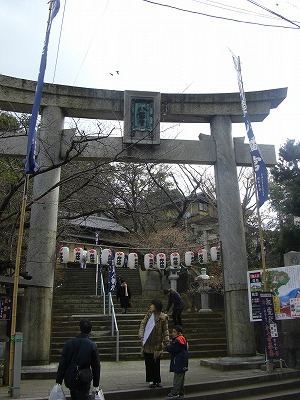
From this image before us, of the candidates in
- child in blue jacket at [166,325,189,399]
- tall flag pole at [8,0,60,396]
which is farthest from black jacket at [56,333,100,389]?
tall flag pole at [8,0,60,396]

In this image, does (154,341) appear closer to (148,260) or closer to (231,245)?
(231,245)

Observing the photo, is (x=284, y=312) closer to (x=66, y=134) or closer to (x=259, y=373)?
(x=259, y=373)

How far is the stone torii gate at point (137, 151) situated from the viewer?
9.41 metres

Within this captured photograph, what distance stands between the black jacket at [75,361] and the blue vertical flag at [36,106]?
367cm

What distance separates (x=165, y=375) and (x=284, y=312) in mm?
3038

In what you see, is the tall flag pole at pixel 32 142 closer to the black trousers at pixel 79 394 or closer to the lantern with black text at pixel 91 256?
the black trousers at pixel 79 394

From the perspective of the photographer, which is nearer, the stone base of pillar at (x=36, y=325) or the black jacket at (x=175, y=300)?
the stone base of pillar at (x=36, y=325)

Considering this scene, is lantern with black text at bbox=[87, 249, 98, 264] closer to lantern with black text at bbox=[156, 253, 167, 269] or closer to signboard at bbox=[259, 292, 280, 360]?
lantern with black text at bbox=[156, 253, 167, 269]

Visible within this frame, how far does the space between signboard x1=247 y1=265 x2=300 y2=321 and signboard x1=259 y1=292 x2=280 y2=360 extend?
0.27 m

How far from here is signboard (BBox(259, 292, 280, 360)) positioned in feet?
29.0

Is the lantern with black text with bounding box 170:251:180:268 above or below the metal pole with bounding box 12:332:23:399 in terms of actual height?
above

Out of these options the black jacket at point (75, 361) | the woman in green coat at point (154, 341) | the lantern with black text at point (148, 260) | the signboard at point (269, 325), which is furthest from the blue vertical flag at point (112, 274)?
the black jacket at point (75, 361)

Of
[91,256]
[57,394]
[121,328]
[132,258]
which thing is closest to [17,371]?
[57,394]

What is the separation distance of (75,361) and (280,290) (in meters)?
5.92
